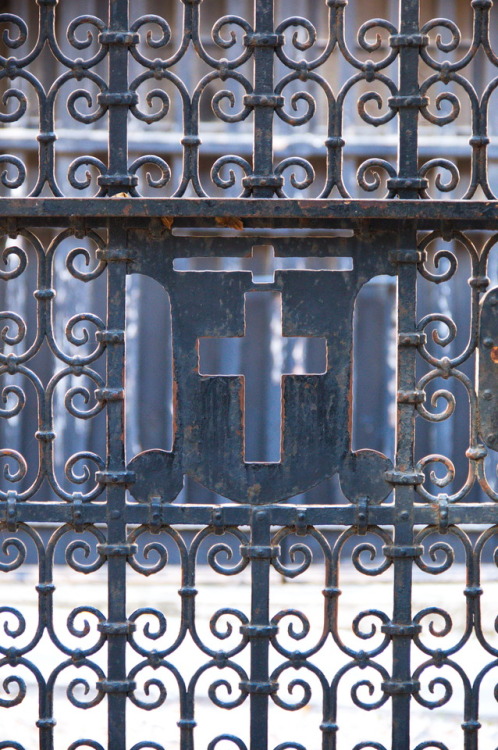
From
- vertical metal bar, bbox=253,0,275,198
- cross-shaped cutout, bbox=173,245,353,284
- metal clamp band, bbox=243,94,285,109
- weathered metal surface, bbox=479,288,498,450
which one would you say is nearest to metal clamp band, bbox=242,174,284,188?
vertical metal bar, bbox=253,0,275,198

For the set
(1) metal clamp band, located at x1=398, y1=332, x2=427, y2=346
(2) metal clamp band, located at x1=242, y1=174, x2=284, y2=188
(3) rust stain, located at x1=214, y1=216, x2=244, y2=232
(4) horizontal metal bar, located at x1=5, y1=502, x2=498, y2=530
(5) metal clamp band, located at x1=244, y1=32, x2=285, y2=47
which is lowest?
(4) horizontal metal bar, located at x1=5, y1=502, x2=498, y2=530

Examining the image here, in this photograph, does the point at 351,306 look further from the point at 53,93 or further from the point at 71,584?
the point at 71,584

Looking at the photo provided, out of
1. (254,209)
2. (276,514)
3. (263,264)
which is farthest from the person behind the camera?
(263,264)

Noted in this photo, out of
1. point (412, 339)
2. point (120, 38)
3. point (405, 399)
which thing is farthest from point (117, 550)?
point (120, 38)

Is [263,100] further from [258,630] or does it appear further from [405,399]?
[258,630]

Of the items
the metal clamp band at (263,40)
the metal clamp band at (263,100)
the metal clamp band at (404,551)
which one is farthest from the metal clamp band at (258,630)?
the metal clamp band at (263,40)

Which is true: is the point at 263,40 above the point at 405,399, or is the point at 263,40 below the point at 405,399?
above

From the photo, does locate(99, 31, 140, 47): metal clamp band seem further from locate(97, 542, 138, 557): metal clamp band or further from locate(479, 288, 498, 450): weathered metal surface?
locate(97, 542, 138, 557): metal clamp band

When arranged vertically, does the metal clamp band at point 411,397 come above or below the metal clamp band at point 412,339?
below

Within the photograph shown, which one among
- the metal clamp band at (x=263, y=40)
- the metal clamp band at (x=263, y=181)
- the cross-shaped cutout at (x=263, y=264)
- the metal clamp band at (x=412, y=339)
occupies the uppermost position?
the metal clamp band at (x=263, y=40)

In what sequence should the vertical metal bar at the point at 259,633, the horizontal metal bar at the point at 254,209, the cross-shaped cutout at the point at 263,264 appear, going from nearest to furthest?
1. the horizontal metal bar at the point at 254,209
2. the vertical metal bar at the point at 259,633
3. the cross-shaped cutout at the point at 263,264

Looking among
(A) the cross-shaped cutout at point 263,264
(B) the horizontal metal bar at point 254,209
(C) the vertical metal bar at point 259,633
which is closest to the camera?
(B) the horizontal metal bar at point 254,209

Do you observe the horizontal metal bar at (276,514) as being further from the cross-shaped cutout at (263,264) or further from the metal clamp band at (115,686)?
the cross-shaped cutout at (263,264)

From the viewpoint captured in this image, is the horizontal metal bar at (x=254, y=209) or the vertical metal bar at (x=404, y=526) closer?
the horizontal metal bar at (x=254, y=209)
